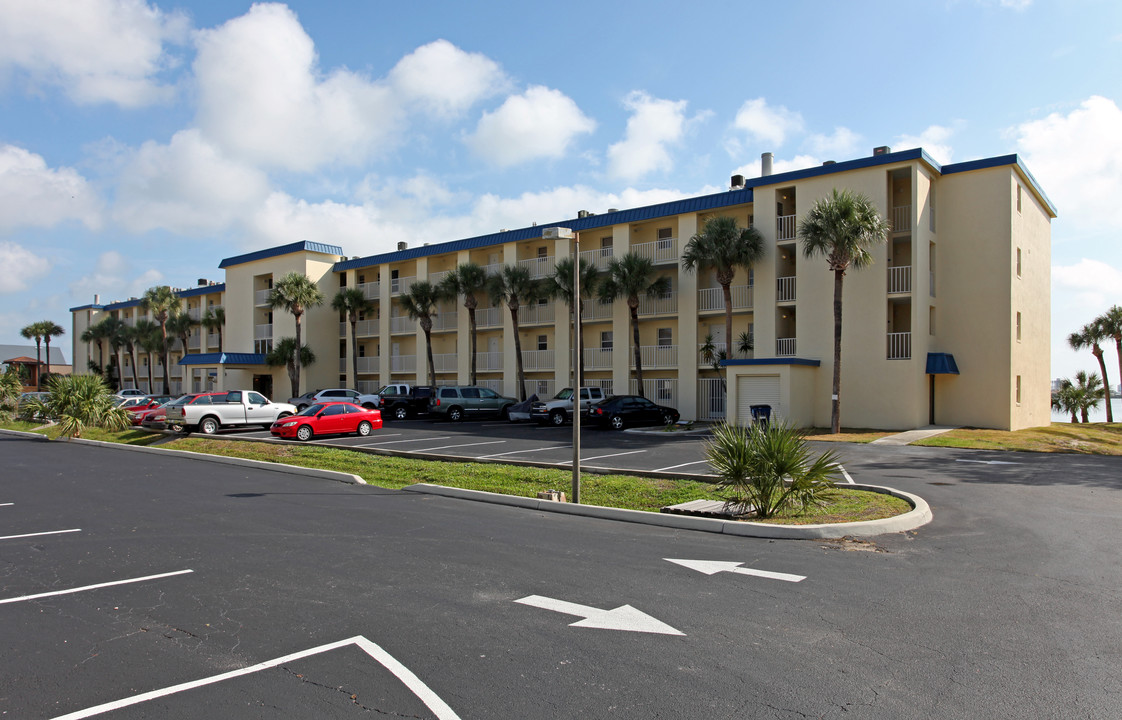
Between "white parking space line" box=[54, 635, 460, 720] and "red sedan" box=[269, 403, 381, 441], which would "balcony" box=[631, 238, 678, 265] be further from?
"white parking space line" box=[54, 635, 460, 720]

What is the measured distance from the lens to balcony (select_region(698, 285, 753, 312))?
32844 millimetres

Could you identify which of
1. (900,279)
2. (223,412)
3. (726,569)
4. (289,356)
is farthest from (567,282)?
(726,569)

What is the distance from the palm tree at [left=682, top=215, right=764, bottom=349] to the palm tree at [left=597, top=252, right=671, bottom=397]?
9.69 ft

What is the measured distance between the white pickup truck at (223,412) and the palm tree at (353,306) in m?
18.0

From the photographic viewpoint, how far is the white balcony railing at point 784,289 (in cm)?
3095

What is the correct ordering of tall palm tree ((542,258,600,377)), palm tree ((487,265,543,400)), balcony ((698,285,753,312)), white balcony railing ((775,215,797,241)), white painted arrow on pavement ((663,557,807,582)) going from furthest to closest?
1. palm tree ((487,265,543,400))
2. tall palm tree ((542,258,600,377))
3. balcony ((698,285,753,312))
4. white balcony railing ((775,215,797,241))
5. white painted arrow on pavement ((663,557,807,582))

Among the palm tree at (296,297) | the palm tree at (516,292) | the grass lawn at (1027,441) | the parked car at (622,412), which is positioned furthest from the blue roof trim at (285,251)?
the grass lawn at (1027,441)

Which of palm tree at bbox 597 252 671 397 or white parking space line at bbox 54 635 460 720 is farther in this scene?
palm tree at bbox 597 252 671 397

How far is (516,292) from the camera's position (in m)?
39.3

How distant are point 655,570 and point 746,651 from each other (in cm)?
245

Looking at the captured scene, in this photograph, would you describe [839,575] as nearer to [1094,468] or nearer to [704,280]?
[1094,468]

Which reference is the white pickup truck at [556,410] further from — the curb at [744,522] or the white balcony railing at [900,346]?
the curb at [744,522]

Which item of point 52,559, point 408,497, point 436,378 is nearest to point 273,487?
point 408,497

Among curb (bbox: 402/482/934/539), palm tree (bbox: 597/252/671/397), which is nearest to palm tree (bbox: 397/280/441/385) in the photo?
palm tree (bbox: 597/252/671/397)
